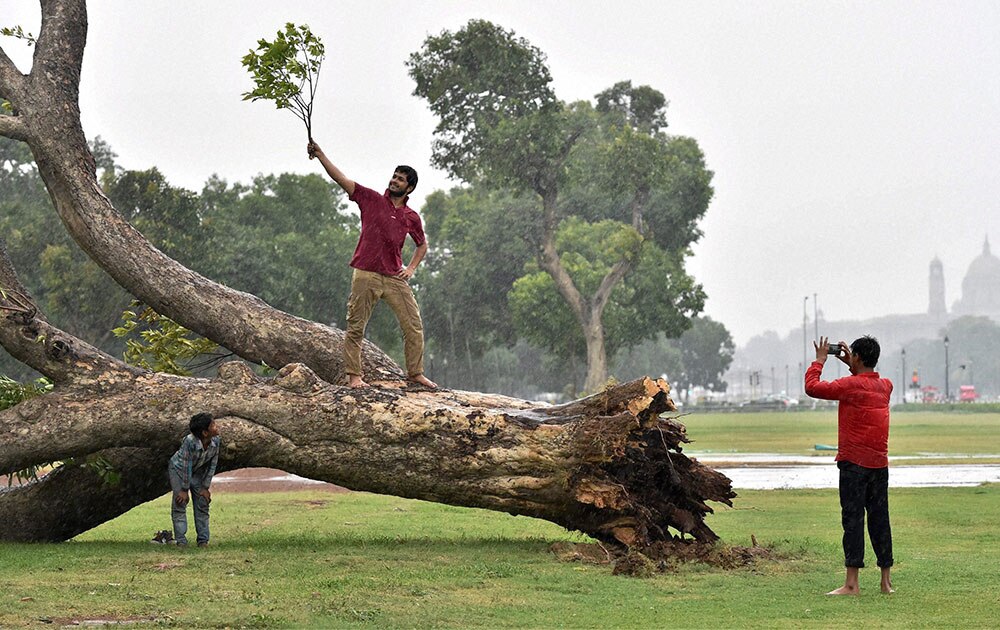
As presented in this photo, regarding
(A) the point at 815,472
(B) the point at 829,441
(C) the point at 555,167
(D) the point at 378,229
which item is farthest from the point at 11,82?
(C) the point at 555,167

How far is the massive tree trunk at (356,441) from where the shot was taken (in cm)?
1335

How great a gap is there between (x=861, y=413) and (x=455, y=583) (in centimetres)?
347

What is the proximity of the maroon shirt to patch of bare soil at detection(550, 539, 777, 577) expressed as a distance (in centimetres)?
332

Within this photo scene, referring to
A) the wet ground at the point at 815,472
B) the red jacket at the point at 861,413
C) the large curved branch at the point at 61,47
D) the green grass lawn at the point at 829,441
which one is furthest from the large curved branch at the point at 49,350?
the green grass lawn at the point at 829,441

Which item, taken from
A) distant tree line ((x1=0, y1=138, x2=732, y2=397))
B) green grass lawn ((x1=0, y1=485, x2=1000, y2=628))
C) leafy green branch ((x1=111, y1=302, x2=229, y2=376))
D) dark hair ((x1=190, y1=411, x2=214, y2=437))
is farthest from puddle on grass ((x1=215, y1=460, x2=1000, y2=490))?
distant tree line ((x1=0, y1=138, x2=732, y2=397))

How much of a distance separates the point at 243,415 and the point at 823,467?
63.3ft

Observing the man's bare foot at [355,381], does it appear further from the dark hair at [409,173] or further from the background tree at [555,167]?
the background tree at [555,167]

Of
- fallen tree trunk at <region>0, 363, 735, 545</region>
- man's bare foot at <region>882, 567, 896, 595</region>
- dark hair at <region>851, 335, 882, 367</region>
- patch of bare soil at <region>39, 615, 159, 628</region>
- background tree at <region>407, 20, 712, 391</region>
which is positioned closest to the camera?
patch of bare soil at <region>39, 615, 159, 628</region>

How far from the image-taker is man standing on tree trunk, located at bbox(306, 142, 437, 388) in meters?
13.8

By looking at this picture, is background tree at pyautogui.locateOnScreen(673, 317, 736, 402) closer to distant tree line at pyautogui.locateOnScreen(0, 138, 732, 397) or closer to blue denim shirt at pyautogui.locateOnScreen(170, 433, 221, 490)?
distant tree line at pyautogui.locateOnScreen(0, 138, 732, 397)

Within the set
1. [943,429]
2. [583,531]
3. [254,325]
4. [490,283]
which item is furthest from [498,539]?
[490,283]

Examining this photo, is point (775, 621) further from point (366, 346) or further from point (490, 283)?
point (490, 283)

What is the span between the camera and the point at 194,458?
44.5ft

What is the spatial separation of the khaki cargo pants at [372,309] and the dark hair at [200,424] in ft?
5.23
